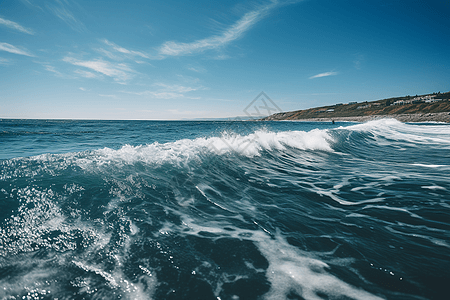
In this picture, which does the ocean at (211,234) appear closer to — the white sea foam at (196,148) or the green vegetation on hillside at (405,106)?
the white sea foam at (196,148)

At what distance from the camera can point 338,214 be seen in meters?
4.05

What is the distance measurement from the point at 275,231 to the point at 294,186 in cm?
267

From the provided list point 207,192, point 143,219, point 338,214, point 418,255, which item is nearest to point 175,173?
point 207,192

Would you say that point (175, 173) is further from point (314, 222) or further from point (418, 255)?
point (418, 255)

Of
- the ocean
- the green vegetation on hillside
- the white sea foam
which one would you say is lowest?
the ocean

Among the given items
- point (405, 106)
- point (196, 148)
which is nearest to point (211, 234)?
point (196, 148)

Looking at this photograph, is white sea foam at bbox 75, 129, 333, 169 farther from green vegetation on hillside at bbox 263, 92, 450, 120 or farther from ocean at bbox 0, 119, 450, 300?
green vegetation on hillside at bbox 263, 92, 450, 120

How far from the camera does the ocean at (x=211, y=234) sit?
2.28 metres

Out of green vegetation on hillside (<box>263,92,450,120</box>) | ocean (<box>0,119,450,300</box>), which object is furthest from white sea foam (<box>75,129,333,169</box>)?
green vegetation on hillside (<box>263,92,450,120</box>)

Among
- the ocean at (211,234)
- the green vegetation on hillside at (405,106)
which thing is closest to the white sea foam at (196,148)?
the ocean at (211,234)

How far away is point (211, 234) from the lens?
334 centimetres

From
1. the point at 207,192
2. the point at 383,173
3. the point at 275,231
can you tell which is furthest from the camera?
the point at 383,173

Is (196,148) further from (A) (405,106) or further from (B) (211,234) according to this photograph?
(A) (405,106)

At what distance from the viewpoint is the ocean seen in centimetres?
228
